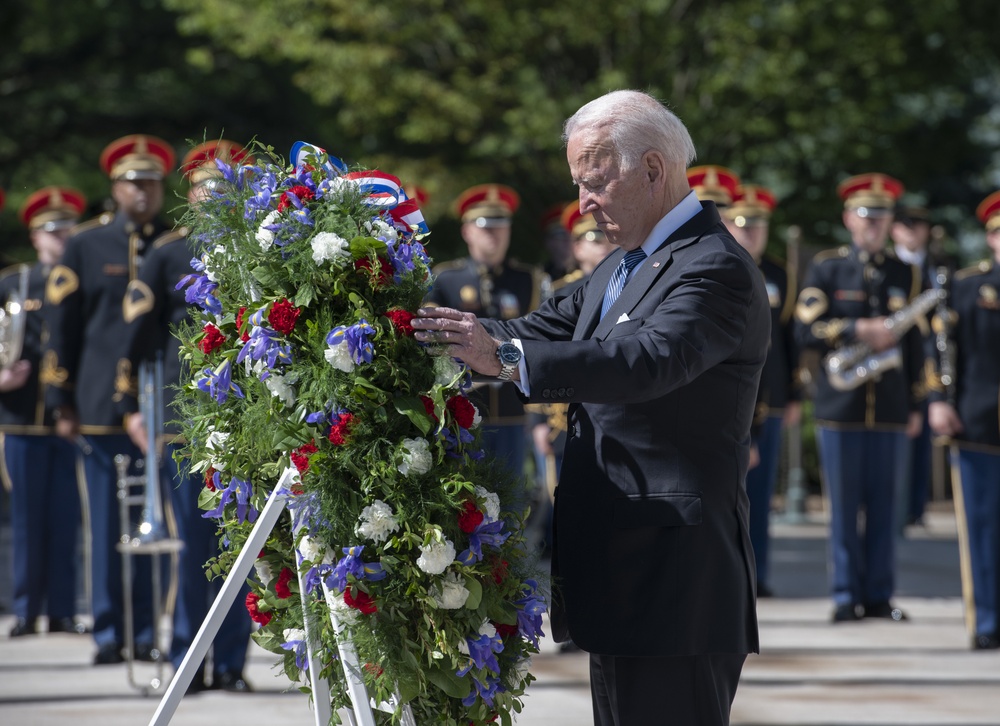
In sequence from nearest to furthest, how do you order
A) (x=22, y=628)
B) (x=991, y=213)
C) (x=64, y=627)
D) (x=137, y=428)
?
(x=137, y=428), (x=991, y=213), (x=22, y=628), (x=64, y=627)

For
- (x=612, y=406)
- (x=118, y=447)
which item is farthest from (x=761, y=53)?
(x=612, y=406)

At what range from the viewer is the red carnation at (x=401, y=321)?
10.7 feet

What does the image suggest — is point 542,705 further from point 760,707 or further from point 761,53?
point 761,53

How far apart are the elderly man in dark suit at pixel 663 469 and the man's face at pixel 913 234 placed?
10.0m

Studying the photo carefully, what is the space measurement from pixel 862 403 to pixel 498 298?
7.78 ft

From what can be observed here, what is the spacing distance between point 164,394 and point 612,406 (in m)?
4.36

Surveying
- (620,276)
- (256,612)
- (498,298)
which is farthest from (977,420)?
(256,612)

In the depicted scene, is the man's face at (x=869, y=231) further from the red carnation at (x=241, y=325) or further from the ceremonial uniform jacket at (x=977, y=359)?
the red carnation at (x=241, y=325)

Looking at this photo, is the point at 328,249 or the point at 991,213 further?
the point at 991,213

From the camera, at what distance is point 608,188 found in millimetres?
3455

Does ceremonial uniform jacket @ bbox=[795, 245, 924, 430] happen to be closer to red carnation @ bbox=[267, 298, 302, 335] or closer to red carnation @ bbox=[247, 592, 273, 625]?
red carnation @ bbox=[247, 592, 273, 625]

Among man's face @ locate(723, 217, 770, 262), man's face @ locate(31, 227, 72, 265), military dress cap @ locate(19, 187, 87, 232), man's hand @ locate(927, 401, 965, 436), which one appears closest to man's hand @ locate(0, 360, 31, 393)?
man's face @ locate(31, 227, 72, 265)

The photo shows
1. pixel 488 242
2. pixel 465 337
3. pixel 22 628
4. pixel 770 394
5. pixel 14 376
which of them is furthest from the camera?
pixel 770 394

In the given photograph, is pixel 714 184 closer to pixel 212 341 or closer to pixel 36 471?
pixel 36 471
